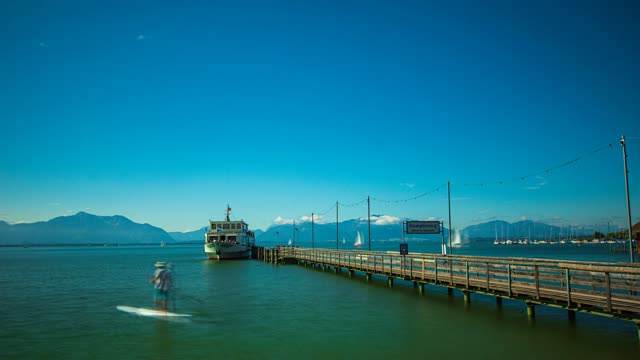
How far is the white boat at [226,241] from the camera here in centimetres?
7694

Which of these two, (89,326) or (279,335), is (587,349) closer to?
(279,335)

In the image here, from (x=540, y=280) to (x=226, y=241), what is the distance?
205 ft

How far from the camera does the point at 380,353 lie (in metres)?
14.4

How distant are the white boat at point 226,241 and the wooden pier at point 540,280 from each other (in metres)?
46.8

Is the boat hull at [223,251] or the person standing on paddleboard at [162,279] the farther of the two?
the boat hull at [223,251]

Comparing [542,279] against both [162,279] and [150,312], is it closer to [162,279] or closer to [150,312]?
[162,279]

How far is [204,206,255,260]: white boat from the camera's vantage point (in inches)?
3029

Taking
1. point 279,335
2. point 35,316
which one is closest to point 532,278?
point 279,335

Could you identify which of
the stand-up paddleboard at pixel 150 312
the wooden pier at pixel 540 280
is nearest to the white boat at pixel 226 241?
the wooden pier at pixel 540 280

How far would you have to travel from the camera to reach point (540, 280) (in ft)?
71.7

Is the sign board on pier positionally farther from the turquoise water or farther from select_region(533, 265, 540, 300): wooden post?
select_region(533, 265, 540, 300): wooden post

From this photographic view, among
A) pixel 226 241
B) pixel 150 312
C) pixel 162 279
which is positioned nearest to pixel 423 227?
pixel 150 312

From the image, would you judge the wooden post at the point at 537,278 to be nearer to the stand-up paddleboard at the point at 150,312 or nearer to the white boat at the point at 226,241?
the stand-up paddleboard at the point at 150,312

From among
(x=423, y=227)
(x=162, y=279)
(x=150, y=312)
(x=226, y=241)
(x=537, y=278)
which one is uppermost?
(x=423, y=227)
